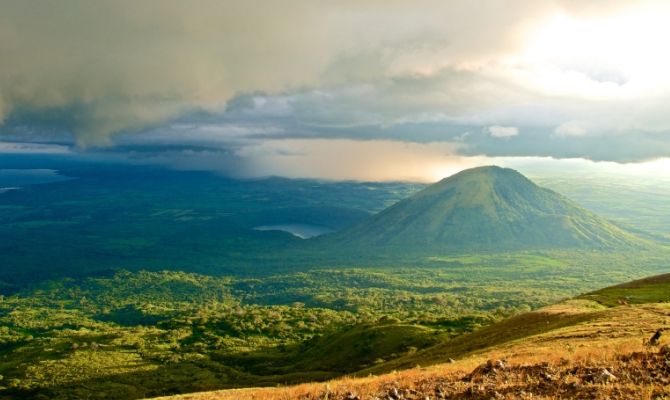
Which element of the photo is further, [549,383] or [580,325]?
[580,325]

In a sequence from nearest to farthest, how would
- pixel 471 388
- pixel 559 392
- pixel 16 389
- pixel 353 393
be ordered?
pixel 559 392 < pixel 471 388 < pixel 353 393 < pixel 16 389

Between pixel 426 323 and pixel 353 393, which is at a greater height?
pixel 353 393

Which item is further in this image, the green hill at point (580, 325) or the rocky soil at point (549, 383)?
the green hill at point (580, 325)

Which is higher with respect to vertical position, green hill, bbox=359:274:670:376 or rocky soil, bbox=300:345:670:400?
rocky soil, bbox=300:345:670:400

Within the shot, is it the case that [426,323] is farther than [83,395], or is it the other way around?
[426,323]

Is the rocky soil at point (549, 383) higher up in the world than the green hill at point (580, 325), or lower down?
higher up

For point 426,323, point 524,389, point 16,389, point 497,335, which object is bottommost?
point 16,389

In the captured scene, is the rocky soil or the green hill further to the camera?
the green hill

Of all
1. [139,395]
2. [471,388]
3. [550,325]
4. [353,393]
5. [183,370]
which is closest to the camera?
[471,388]

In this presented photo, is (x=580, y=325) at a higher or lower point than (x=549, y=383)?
lower

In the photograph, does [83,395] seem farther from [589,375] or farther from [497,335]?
[589,375]

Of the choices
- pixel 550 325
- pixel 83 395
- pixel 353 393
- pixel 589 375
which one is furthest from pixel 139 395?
pixel 589 375
